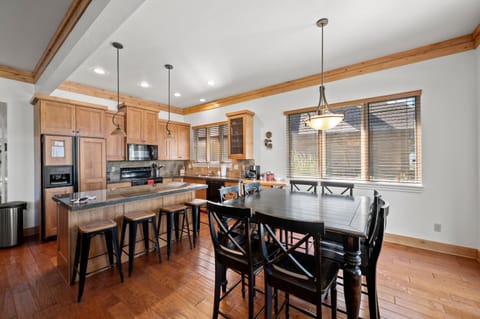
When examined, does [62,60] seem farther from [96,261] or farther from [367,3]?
[367,3]

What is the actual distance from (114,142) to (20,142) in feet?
4.78

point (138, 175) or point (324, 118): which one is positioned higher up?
point (324, 118)

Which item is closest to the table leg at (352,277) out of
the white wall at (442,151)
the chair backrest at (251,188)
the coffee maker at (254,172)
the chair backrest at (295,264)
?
the chair backrest at (295,264)

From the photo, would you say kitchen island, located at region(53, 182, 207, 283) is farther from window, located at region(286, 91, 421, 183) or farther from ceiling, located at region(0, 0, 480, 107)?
window, located at region(286, 91, 421, 183)

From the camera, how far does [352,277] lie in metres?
1.42

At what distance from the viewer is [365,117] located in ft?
11.5

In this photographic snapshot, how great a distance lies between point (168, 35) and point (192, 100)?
2.99 metres

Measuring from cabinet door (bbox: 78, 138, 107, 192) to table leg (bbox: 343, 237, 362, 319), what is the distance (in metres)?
4.32

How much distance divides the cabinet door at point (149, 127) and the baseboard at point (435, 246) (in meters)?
5.31

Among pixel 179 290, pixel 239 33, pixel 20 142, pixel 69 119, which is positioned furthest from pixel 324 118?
pixel 20 142

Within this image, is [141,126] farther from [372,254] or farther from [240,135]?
[372,254]

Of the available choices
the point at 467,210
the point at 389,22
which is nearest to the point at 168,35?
the point at 389,22

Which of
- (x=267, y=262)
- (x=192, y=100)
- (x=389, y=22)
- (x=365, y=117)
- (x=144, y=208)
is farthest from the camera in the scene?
(x=192, y=100)

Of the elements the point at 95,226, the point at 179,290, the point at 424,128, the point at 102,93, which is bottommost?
the point at 179,290
